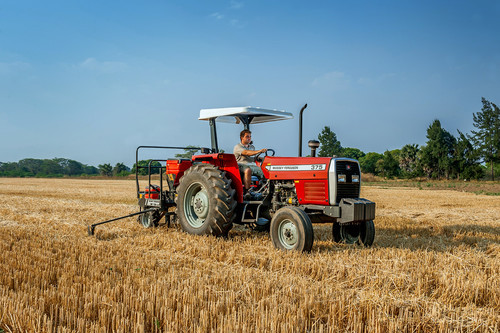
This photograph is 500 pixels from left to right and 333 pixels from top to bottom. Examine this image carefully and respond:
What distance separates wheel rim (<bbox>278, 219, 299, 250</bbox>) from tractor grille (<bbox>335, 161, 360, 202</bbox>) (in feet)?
2.62

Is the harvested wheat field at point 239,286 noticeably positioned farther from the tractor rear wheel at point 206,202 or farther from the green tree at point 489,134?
the green tree at point 489,134

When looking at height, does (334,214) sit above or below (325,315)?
above

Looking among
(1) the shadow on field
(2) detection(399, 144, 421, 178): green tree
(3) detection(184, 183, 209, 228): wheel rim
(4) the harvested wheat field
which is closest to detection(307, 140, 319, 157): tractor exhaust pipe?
(4) the harvested wheat field

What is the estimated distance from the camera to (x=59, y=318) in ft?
10.7

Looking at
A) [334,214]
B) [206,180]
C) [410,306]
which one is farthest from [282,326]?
[206,180]

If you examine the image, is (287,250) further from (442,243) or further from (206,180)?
(442,243)

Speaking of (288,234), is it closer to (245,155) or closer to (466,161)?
(245,155)

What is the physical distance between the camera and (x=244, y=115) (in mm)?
7145

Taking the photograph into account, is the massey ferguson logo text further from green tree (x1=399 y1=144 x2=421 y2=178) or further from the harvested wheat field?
green tree (x1=399 y1=144 x2=421 y2=178)

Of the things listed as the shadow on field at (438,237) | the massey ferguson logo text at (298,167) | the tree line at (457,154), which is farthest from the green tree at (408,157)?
the massey ferguson logo text at (298,167)

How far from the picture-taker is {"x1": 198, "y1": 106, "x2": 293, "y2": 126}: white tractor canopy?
6.67 metres

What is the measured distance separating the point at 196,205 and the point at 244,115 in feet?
6.01

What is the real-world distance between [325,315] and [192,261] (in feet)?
8.07

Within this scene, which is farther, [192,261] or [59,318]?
[192,261]
